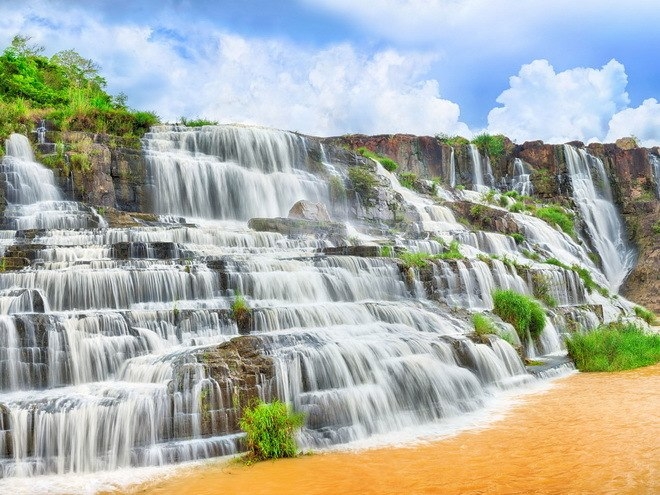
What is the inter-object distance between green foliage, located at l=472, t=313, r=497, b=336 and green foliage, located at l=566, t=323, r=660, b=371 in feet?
7.49

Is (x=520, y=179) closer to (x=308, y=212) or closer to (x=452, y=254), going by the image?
(x=308, y=212)

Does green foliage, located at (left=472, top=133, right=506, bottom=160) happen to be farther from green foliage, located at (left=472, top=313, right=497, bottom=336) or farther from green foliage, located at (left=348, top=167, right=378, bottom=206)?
green foliage, located at (left=472, top=313, right=497, bottom=336)

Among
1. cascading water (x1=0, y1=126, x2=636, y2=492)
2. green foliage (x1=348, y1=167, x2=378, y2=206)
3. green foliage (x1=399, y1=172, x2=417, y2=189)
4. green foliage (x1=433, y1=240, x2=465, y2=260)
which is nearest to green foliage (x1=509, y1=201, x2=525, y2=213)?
green foliage (x1=399, y1=172, x2=417, y2=189)

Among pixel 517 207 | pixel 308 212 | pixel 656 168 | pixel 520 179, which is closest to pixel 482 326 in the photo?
pixel 308 212

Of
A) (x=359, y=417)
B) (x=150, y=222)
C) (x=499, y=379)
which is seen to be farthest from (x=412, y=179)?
(x=359, y=417)

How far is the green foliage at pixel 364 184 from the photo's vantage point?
1006 inches

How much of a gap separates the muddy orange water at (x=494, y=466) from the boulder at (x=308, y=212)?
12.6m

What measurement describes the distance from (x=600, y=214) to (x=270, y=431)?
32374 millimetres

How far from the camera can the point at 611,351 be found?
13570 millimetres

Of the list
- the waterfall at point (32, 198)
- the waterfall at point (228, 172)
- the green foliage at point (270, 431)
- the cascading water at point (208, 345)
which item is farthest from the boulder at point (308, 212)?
the green foliage at point (270, 431)

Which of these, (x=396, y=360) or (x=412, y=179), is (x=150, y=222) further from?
(x=412, y=179)

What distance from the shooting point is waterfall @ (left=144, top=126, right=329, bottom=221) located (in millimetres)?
21234

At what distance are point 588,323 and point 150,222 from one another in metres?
13.3

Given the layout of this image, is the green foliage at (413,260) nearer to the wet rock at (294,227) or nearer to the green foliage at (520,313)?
the green foliage at (520,313)
